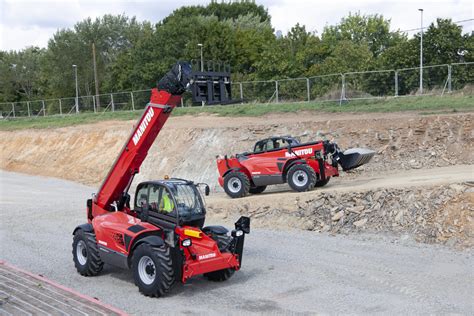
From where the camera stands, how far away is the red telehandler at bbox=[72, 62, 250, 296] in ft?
33.3

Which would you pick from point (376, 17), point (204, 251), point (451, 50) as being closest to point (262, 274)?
point (204, 251)

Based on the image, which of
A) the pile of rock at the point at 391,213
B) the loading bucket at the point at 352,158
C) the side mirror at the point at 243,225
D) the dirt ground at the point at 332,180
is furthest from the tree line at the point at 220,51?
the side mirror at the point at 243,225

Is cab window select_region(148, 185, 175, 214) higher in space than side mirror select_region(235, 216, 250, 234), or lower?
higher

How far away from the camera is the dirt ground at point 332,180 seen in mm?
14477

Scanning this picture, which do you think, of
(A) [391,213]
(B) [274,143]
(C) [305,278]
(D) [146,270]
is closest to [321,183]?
(B) [274,143]

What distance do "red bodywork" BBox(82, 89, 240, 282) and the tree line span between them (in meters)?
23.0

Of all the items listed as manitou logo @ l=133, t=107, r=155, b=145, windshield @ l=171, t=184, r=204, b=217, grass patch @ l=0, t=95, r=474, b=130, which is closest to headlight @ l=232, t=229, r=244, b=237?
windshield @ l=171, t=184, r=204, b=217

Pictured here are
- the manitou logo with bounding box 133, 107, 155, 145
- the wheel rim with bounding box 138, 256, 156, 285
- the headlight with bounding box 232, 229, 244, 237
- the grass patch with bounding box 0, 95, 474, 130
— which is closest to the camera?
the wheel rim with bounding box 138, 256, 156, 285

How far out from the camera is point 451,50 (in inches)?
1556

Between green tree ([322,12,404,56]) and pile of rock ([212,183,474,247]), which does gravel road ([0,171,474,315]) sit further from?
green tree ([322,12,404,56])

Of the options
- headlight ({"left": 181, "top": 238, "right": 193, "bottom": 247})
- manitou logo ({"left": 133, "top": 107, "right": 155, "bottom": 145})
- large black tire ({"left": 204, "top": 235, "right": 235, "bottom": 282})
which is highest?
manitou logo ({"left": 133, "top": 107, "right": 155, "bottom": 145})

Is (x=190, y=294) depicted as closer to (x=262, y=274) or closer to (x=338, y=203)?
(x=262, y=274)

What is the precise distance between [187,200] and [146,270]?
151 cm

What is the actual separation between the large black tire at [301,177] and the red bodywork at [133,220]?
7177mm
